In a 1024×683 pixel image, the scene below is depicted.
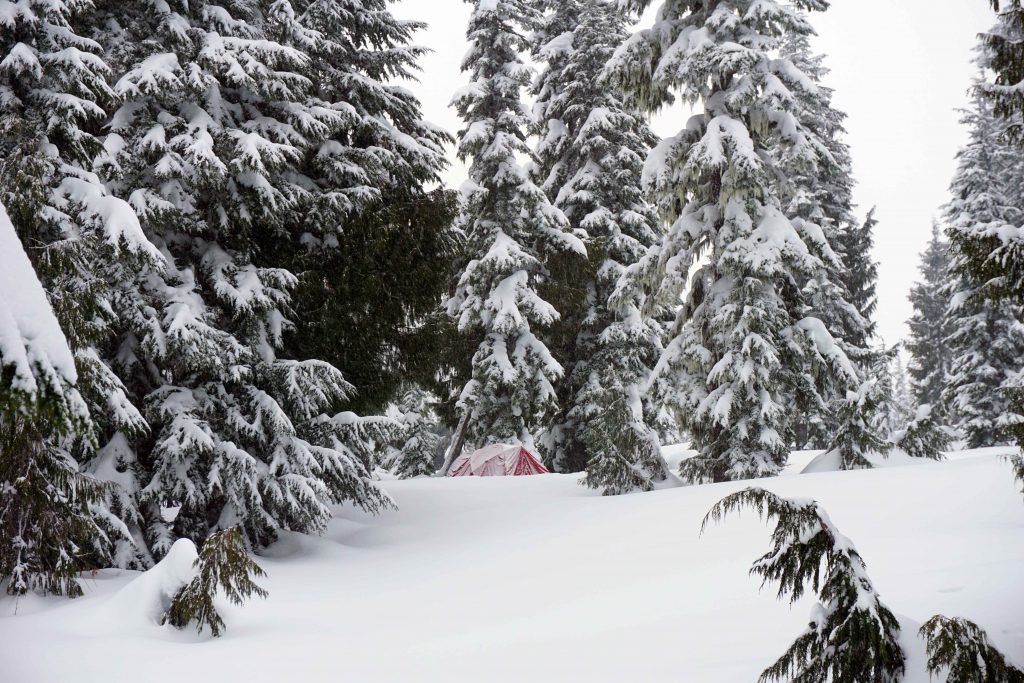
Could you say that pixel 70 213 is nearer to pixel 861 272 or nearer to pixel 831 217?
pixel 831 217

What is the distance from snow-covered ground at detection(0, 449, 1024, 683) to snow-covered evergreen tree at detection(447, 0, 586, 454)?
29.5ft

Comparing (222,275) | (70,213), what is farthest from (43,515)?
(222,275)

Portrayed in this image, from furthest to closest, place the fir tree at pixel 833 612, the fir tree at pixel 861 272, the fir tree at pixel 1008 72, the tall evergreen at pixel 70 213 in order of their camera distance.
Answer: the fir tree at pixel 861 272
the tall evergreen at pixel 70 213
the fir tree at pixel 1008 72
the fir tree at pixel 833 612

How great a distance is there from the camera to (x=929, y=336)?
108 ft

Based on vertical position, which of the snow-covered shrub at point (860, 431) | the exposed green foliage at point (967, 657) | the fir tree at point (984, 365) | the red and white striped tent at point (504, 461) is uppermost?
the fir tree at point (984, 365)

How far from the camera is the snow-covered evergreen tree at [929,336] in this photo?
3109cm

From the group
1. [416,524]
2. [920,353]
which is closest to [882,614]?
[416,524]

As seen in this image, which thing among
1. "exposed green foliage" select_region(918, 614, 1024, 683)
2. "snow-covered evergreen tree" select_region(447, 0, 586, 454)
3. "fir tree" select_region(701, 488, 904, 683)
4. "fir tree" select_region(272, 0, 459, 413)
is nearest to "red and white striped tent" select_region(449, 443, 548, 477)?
"snow-covered evergreen tree" select_region(447, 0, 586, 454)

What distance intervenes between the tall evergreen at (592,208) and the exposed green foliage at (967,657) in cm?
1501

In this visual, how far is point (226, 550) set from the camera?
16.4ft

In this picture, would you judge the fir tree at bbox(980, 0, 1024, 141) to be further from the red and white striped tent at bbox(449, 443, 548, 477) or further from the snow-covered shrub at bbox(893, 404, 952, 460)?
the red and white striped tent at bbox(449, 443, 548, 477)

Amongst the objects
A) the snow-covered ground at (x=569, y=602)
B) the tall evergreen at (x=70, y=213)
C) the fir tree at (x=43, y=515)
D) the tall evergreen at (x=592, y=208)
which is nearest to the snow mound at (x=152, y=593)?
the snow-covered ground at (x=569, y=602)

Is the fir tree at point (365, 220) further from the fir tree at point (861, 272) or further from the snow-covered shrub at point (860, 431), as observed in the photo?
the fir tree at point (861, 272)

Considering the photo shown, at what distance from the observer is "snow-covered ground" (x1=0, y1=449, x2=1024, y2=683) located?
4047mm
